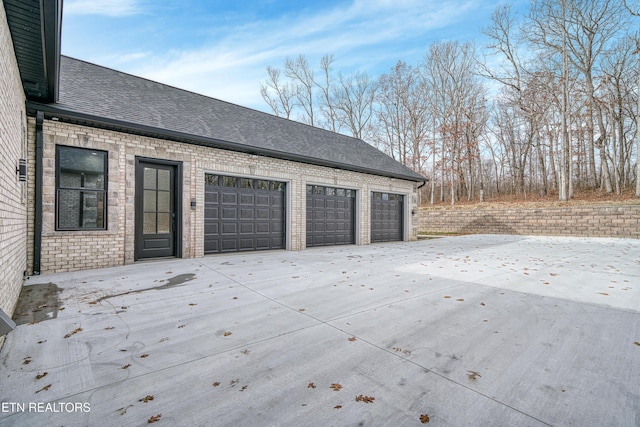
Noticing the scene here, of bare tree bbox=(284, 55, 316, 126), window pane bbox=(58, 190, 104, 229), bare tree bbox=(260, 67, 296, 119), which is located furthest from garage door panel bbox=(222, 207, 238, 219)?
bare tree bbox=(284, 55, 316, 126)

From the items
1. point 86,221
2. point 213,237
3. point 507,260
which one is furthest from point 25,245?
point 507,260

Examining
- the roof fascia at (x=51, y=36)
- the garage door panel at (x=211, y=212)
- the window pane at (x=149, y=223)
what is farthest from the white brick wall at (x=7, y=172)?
the garage door panel at (x=211, y=212)

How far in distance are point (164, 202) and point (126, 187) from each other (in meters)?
0.96

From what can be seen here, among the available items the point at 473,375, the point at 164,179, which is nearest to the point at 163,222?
the point at 164,179

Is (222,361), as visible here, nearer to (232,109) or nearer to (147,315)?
(147,315)

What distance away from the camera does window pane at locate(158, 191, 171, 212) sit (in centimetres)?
733

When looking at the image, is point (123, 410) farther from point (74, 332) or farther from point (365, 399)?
point (74, 332)

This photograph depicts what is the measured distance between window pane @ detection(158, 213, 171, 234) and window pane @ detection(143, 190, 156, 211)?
27 cm

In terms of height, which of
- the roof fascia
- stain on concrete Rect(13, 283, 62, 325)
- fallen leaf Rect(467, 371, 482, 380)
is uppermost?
the roof fascia

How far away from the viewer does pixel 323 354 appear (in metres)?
2.45

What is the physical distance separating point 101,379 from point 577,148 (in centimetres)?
3180

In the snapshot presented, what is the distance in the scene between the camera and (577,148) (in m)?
23.1

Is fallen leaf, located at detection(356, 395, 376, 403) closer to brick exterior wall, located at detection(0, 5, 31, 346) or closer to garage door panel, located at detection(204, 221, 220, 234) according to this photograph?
brick exterior wall, located at detection(0, 5, 31, 346)

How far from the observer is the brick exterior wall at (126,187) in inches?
227
